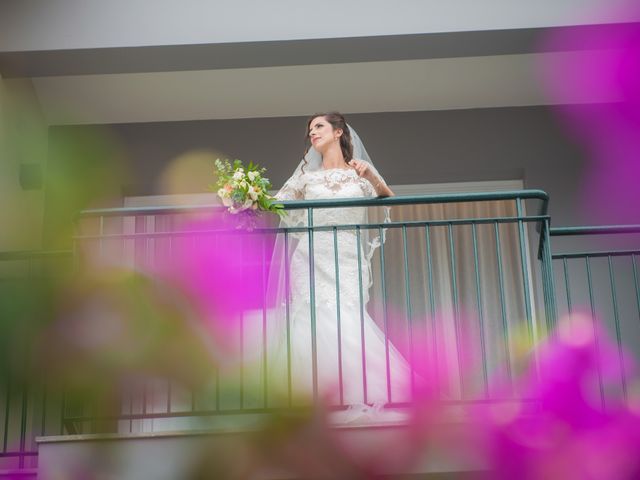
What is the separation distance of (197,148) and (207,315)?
644 cm

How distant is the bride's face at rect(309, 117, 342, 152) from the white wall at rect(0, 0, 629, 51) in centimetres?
59

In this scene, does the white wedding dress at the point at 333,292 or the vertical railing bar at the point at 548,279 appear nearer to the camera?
the vertical railing bar at the point at 548,279

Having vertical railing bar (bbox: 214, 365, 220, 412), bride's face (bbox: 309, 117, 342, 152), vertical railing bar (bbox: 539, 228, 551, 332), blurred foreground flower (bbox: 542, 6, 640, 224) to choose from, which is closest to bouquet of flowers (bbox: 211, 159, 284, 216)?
bride's face (bbox: 309, 117, 342, 152)

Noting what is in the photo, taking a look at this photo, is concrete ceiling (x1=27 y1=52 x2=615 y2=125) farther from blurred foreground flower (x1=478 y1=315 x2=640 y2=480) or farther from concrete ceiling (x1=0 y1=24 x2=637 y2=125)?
blurred foreground flower (x1=478 y1=315 x2=640 y2=480)

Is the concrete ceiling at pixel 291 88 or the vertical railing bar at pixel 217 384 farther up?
the concrete ceiling at pixel 291 88

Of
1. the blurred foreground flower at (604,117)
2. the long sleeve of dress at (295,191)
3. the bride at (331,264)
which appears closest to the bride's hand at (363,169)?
the bride at (331,264)

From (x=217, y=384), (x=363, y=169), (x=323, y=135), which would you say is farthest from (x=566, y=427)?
(x=323, y=135)

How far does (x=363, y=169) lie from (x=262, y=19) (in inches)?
55.0

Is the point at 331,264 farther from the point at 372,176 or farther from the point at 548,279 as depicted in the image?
the point at 548,279

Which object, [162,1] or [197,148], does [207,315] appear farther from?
[197,148]

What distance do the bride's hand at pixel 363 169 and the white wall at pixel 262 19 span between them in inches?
43.4

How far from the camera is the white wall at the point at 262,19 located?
589cm

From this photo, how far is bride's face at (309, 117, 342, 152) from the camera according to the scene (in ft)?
18.6

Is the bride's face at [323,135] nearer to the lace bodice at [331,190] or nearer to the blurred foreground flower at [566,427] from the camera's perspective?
the lace bodice at [331,190]
